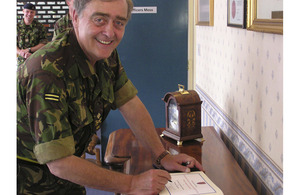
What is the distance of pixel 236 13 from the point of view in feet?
6.06

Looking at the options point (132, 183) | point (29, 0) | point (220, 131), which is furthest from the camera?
point (29, 0)

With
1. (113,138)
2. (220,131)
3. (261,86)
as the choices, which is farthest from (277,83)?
(113,138)

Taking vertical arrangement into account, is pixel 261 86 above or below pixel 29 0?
below

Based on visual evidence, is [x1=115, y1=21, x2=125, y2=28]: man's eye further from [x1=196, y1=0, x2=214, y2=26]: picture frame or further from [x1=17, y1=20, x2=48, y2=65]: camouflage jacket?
[x1=17, y1=20, x2=48, y2=65]: camouflage jacket

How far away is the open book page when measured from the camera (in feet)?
4.38

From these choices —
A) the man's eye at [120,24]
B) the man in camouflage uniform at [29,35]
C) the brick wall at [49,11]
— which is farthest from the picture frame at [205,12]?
the man in camouflage uniform at [29,35]

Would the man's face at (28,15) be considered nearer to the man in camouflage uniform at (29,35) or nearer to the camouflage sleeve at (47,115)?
the man in camouflage uniform at (29,35)

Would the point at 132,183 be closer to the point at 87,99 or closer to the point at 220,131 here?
the point at 87,99

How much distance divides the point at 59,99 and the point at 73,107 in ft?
0.45

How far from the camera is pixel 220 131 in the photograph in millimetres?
2254

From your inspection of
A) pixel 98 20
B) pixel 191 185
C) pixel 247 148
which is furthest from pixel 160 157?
pixel 98 20

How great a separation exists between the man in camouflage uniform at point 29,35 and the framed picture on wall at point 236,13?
4.07 meters

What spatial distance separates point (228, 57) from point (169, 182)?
3.16 ft

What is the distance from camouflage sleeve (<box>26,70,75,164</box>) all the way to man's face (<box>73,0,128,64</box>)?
247mm
